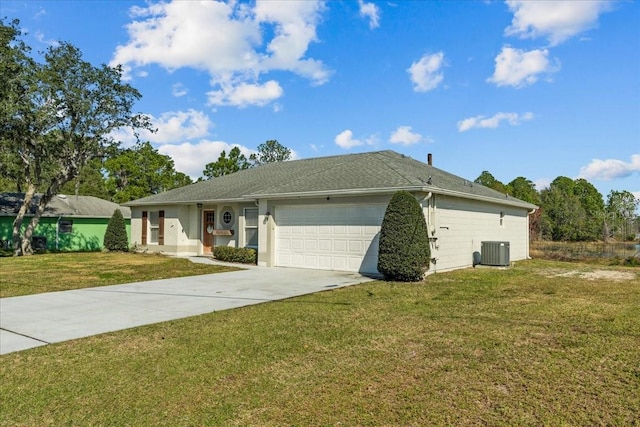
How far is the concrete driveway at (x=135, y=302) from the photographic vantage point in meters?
6.16

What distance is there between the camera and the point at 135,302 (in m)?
8.30

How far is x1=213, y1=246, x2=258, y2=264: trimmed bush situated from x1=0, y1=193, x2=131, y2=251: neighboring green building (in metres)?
14.4

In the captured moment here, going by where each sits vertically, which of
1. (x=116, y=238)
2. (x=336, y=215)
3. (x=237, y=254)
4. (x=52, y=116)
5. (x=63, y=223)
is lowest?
(x=237, y=254)

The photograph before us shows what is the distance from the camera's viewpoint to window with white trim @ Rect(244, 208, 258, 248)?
16.8 m

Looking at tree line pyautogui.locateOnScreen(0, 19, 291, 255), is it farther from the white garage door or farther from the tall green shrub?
the white garage door

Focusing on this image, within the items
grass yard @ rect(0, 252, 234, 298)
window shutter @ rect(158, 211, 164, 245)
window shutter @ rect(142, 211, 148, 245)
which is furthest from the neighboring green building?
grass yard @ rect(0, 252, 234, 298)

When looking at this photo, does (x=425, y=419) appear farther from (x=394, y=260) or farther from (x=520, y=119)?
(x=520, y=119)

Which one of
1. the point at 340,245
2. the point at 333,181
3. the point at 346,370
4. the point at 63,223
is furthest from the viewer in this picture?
the point at 63,223

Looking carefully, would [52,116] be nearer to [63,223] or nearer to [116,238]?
[116,238]

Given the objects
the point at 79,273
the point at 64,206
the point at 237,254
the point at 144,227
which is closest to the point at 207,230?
the point at 237,254

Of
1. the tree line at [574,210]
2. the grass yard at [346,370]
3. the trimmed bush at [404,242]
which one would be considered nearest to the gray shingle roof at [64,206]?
the trimmed bush at [404,242]

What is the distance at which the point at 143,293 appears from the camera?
30.8 feet

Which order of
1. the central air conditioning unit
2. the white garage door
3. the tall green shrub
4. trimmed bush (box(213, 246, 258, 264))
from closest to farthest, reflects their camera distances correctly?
the white garage door → the central air conditioning unit → trimmed bush (box(213, 246, 258, 264)) → the tall green shrub

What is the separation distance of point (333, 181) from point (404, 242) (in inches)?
158
